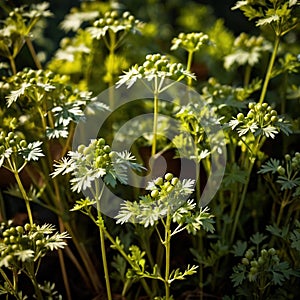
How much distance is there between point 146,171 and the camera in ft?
3.82

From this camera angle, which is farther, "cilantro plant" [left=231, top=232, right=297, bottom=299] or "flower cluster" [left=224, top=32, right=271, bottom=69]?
"flower cluster" [left=224, top=32, right=271, bottom=69]

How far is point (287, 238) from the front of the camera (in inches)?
38.0

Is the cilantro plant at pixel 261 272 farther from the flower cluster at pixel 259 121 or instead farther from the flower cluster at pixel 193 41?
the flower cluster at pixel 193 41

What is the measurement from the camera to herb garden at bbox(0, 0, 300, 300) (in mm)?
852

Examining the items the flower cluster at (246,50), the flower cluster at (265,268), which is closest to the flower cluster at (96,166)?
the flower cluster at (265,268)

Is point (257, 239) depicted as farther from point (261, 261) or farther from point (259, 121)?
point (259, 121)

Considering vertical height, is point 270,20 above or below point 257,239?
above

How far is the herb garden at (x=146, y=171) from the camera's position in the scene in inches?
33.5

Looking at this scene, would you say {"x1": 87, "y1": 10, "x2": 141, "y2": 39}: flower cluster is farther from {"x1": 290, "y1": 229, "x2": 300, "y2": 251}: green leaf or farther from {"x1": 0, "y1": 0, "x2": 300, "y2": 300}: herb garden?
{"x1": 290, "y1": 229, "x2": 300, "y2": 251}: green leaf

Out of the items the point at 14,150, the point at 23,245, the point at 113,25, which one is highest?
the point at 113,25

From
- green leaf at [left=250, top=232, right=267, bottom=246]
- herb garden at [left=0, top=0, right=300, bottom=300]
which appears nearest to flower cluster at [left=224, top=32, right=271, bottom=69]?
herb garden at [left=0, top=0, right=300, bottom=300]

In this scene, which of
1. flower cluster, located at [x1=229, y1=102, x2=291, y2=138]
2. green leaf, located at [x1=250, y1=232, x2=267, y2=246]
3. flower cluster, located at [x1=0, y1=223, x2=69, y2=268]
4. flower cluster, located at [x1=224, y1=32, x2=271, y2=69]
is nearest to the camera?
flower cluster, located at [x1=0, y1=223, x2=69, y2=268]

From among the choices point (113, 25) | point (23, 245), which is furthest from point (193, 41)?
point (23, 245)

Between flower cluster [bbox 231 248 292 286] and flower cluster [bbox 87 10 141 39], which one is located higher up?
flower cluster [bbox 87 10 141 39]
